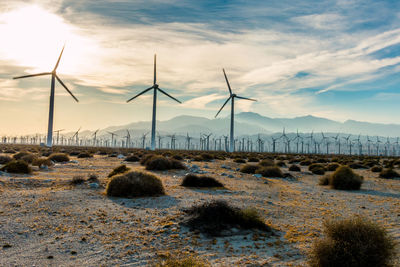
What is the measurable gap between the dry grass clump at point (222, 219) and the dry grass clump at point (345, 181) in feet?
47.8

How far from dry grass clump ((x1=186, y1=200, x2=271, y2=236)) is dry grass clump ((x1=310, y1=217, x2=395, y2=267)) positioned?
3.55 metres

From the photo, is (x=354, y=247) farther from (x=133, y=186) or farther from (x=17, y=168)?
(x=17, y=168)

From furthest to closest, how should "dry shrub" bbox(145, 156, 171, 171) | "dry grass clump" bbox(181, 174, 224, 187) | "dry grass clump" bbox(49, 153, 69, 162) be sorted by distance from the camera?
1. "dry grass clump" bbox(49, 153, 69, 162)
2. "dry shrub" bbox(145, 156, 171, 171)
3. "dry grass clump" bbox(181, 174, 224, 187)

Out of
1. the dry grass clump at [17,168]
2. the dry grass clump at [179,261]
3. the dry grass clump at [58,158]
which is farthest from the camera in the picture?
the dry grass clump at [58,158]

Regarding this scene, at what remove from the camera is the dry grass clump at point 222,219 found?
10.2 metres

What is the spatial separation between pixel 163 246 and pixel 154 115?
3243 inches

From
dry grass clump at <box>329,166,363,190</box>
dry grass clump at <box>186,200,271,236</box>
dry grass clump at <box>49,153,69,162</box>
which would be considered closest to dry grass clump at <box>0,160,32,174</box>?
dry grass clump at <box>49,153,69,162</box>

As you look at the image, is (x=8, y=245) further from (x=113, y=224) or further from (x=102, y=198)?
(x=102, y=198)

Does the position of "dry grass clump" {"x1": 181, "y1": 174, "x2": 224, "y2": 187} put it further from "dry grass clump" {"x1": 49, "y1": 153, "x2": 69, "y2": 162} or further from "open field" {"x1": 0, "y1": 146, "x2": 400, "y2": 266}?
"dry grass clump" {"x1": 49, "y1": 153, "x2": 69, "y2": 162}

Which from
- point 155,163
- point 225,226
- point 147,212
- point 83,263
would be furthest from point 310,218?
point 155,163

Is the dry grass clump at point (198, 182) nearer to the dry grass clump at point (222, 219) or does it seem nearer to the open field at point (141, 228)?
the open field at point (141, 228)

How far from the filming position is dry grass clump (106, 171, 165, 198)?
15656 mm

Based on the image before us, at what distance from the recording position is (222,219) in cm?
1050

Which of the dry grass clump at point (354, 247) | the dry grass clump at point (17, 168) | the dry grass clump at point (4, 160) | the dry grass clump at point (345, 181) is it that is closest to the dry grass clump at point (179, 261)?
the dry grass clump at point (354, 247)
